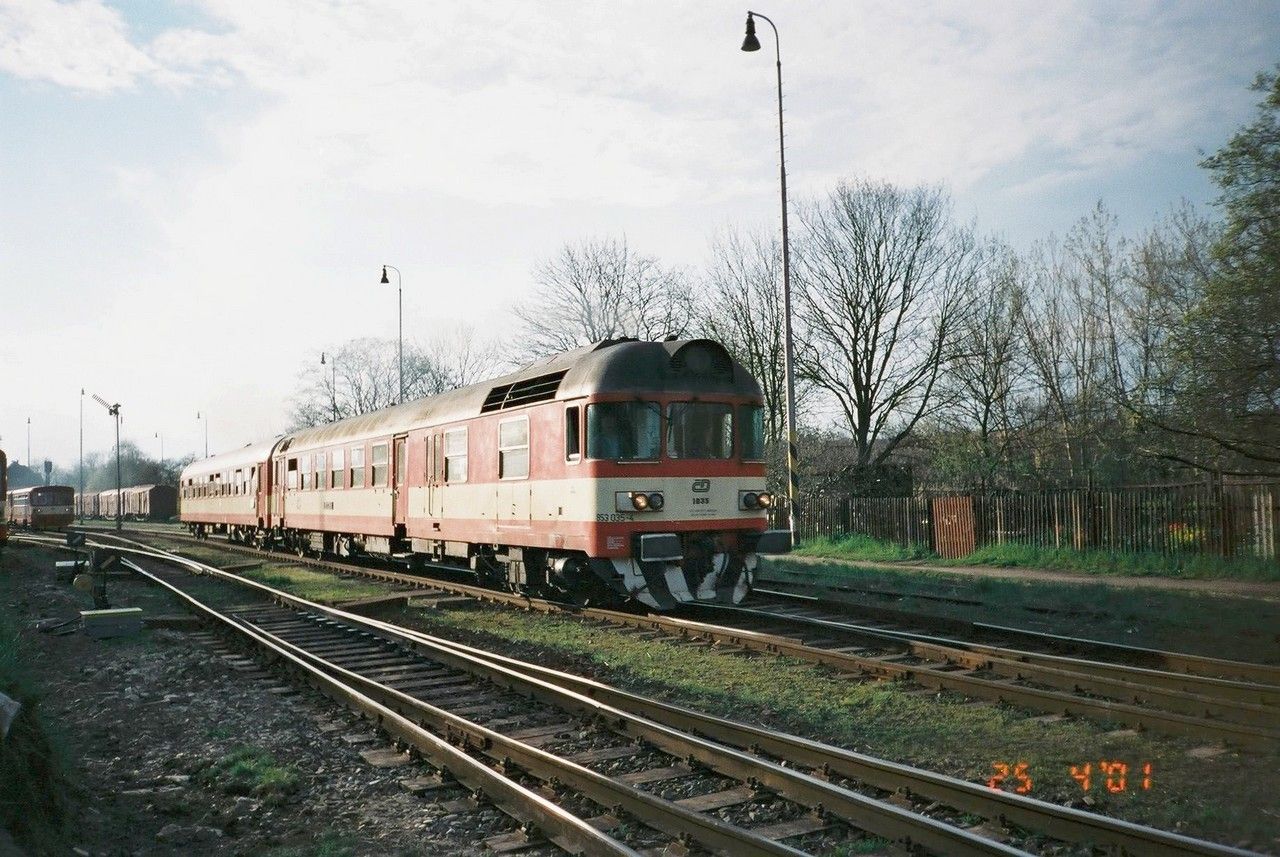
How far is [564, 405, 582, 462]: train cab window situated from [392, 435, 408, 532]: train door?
21.8ft

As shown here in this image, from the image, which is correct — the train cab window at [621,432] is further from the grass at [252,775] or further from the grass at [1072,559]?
the grass at [1072,559]

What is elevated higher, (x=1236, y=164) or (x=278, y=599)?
(x=1236, y=164)

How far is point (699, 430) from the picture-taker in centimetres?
1259

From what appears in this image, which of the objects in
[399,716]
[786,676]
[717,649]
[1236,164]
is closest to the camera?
[399,716]

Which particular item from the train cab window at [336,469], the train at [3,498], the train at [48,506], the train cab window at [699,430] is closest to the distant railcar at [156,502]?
the train at [48,506]

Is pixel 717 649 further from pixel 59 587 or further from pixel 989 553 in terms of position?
pixel 59 587

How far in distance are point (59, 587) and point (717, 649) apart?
52.2ft

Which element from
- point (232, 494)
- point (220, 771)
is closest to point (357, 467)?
point (232, 494)

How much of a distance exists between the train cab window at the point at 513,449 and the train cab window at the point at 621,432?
185 centimetres

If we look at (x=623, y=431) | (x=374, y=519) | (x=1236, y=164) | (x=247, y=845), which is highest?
(x=1236, y=164)

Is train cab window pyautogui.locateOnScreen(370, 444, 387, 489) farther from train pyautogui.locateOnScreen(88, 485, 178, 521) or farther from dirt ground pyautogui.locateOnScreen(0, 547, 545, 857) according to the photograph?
train pyautogui.locateOnScreen(88, 485, 178, 521)

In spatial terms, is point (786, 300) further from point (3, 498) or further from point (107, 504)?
point (107, 504)

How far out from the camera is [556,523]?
495 inches

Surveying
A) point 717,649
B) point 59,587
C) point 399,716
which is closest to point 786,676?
point 717,649
